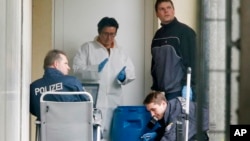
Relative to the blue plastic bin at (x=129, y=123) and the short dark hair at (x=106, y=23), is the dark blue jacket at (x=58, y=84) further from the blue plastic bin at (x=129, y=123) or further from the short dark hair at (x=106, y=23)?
the short dark hair at (x=106, y=23)

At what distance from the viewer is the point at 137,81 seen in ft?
17.7

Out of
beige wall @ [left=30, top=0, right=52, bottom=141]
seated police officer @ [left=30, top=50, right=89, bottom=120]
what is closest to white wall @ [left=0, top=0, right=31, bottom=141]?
seated police officer @ [left=30, top=50, right=89, bottom=120]

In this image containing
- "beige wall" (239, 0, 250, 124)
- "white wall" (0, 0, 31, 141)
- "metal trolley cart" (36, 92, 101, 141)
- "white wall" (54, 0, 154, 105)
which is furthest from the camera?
"white wall" (54, 0, 154, 105)

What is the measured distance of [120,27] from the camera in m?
5.41

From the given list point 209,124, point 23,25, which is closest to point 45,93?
point 23,25

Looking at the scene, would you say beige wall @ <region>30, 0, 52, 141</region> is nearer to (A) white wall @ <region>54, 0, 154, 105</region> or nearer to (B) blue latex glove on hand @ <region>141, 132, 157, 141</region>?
(A) white wall @ <region>54, 0, 154, 105</region>

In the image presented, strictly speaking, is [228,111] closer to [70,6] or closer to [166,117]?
[166,117]

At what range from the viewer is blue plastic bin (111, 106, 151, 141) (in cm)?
465

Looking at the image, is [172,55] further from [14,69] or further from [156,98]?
[14,69]

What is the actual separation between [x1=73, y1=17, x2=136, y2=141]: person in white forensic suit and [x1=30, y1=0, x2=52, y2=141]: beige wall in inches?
15.0

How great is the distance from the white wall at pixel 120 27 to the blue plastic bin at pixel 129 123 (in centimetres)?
55

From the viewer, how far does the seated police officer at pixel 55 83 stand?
12.5ft

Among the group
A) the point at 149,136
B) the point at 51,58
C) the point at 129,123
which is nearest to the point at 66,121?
the point at 51,58

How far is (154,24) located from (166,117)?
1.25m
